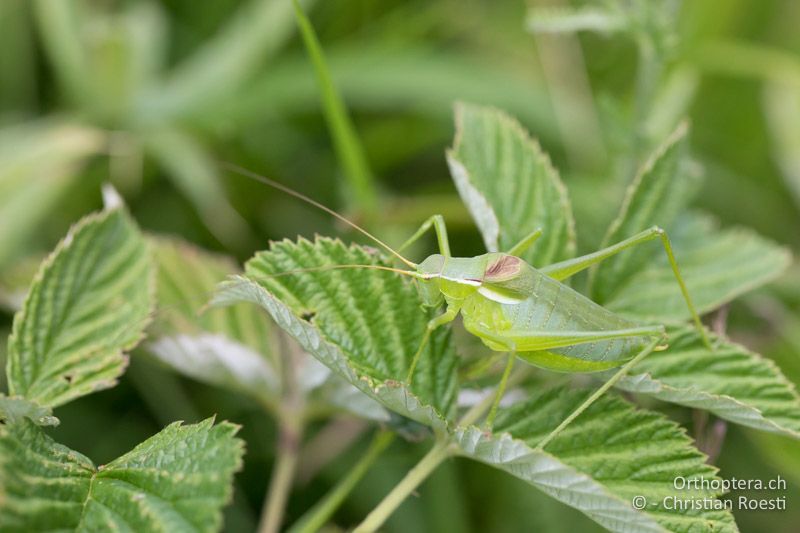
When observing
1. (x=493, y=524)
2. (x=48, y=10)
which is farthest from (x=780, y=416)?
(x=48, y=10)

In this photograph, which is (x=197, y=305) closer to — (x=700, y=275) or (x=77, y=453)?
(x=77, y=453)

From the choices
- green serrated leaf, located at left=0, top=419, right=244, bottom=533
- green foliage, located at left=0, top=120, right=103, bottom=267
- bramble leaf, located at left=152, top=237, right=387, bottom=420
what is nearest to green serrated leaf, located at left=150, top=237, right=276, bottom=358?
bramble leaf, located at left=152, top=237, right=387, bottom=420

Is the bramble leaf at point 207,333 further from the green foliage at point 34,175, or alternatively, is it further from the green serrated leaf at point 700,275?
the green foliage at point 34,175

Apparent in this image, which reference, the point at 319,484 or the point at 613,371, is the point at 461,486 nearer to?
the point at 319,484

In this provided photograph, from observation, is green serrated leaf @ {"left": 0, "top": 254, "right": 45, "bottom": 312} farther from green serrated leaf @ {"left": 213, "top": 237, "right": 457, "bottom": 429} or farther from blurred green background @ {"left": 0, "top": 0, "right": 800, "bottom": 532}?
blurred green background @ {"left": 0, "top": 0, "right": 800, "bottom": 532}

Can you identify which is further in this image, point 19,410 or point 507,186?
point 507,186

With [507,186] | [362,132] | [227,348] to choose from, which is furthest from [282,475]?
[362,132]
